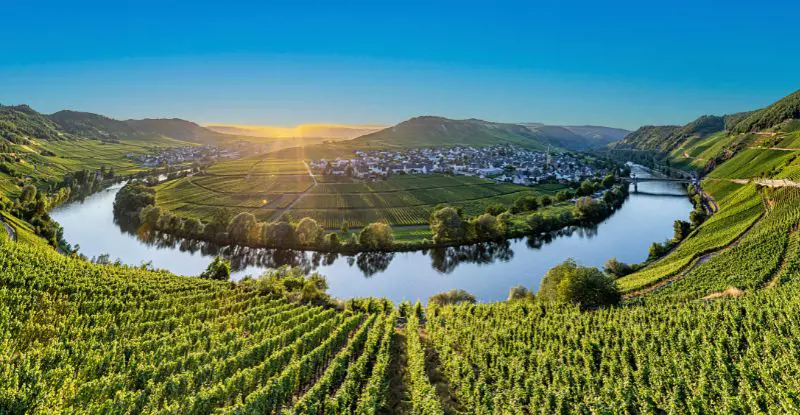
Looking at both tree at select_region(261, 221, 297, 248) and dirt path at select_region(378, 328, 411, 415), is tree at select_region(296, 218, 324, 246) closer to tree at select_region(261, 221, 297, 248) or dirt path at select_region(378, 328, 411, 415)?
tree at select_region(261, 221, 297, 248)

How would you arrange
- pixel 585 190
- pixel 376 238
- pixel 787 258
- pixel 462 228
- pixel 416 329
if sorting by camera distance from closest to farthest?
1. pixel 416 329
2. pixel 787 258
3. pixel 376 238
4. pixel 462 228
5. pixel 585 190

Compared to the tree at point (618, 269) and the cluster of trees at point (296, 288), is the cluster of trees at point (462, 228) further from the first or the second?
the cluster of trees at point (296, 288)

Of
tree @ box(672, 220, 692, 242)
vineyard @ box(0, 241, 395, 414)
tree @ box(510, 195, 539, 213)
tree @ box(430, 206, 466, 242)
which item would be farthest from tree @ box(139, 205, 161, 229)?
tree @ box(672, 220, 692, 242)

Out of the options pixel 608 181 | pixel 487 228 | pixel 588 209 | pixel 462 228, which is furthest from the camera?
pixel 608 181

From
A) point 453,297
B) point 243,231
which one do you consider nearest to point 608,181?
point 453,297

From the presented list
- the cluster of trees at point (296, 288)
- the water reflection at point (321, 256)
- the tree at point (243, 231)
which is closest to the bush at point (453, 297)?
the cluster of trees at point (296, 288)

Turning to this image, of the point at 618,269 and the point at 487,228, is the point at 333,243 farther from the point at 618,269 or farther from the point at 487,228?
the point at 618,269

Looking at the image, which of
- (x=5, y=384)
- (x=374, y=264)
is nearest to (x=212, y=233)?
(x=374, y=264)

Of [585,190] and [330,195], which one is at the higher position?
[585,190]
